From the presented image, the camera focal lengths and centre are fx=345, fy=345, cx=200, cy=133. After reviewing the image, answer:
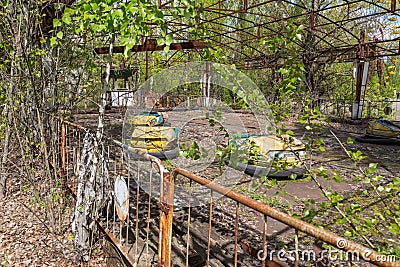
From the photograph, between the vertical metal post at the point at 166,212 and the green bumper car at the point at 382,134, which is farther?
the green bumper car at the point at 382,134

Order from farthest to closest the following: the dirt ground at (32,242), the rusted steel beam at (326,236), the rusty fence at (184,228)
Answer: the dirt ground at (32,242), the rusty fence at (184,228), the rusted steel beam at (326,236)

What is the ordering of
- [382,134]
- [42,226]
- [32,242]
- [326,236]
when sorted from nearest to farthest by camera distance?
[326,236] < [32,242] < [42,226] < [382,134]

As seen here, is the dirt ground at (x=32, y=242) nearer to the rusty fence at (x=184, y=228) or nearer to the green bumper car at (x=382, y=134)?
the rusty fence at (x=184, y=228)

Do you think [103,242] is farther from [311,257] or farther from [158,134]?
[158,134]

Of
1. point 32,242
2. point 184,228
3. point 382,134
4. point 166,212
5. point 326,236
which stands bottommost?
point 32,242

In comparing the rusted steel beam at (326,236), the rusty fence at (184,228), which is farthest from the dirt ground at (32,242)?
the rusted steel beam at (326,236)

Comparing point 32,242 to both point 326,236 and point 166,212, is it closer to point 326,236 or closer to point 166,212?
point 166,212

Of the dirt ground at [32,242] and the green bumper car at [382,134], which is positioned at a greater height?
the green bumper car at [382,134]

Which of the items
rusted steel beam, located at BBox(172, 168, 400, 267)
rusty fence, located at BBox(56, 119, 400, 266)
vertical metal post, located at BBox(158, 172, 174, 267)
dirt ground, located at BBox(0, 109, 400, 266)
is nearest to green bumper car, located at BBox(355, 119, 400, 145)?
dirt ground, located at BBox(0, 109, 400, 266)

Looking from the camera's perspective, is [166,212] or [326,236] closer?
[326,236]

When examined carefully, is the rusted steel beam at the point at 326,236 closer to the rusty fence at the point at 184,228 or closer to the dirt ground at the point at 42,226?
the rusty fence at the point at 184,228

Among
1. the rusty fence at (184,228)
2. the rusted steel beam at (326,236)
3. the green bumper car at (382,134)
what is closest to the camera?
the rusted steel beam at (326,236)

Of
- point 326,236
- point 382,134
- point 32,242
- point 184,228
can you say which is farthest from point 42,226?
point 382,134

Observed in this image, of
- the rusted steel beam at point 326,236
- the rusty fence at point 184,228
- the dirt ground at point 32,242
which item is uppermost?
the rusted steel beam at point 326,236
